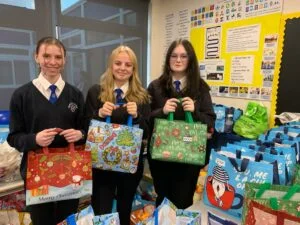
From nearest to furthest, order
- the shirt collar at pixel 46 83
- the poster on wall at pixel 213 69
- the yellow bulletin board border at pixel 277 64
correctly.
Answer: the shirt collar at pixel 46 83
the yellow bulletin board border at pixel 277 64
the poster on wall at pixel 213 69

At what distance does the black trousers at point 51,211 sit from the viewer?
128cm

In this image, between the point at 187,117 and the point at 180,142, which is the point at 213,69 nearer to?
the point at 187,117

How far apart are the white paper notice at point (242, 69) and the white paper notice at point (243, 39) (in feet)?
0.28

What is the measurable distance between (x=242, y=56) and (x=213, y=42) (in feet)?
1.28

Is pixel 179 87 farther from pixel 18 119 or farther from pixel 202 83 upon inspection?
pixel 18 119

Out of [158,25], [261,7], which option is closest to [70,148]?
[261,7]

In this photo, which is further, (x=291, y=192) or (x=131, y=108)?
(x=131, y=108)

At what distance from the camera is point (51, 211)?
1.34 m

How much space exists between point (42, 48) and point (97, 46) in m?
1.88

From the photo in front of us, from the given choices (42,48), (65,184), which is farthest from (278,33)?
(65,184)

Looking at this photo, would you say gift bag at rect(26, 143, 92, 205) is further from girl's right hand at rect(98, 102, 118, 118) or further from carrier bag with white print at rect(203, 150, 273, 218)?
carrier bag with white print at rect(203, 150, 273, 218)

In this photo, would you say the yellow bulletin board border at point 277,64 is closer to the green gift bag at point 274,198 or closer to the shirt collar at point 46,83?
the green gift bag at point 274,198

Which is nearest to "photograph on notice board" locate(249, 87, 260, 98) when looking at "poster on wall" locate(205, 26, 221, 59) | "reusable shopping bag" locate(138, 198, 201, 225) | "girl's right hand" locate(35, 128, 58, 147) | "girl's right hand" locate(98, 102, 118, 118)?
"poster on wall" locate(205, 26, 221, 59)

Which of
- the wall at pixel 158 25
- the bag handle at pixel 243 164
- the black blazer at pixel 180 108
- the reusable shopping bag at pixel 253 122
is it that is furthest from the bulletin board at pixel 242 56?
the bag handle at pixel 243 164
